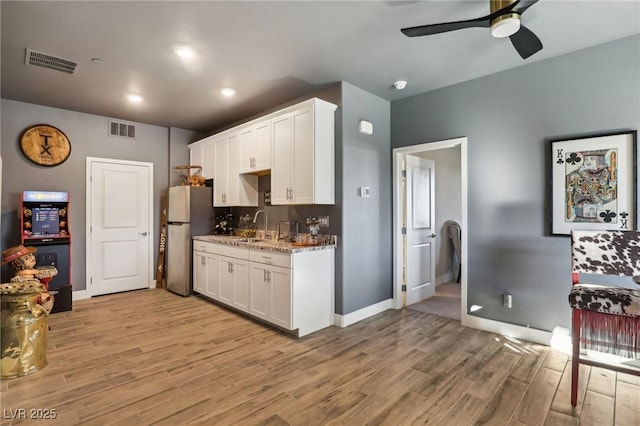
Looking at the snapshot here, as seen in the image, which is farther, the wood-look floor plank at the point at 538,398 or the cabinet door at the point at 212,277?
the cabinet door at the point at 212,277

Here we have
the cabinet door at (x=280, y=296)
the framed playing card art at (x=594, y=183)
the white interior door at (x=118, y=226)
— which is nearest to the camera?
the framed playing card art at (x=594, y=183)

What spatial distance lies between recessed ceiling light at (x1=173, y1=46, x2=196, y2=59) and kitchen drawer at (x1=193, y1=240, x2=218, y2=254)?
2.37m

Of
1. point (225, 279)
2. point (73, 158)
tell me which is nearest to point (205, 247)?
point (225, 279)

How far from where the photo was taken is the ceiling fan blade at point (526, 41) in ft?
6.98

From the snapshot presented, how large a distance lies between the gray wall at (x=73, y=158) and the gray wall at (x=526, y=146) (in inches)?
182

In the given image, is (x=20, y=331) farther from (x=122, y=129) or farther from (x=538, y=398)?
(x=538, y=398)

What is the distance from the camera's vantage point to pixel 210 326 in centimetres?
359

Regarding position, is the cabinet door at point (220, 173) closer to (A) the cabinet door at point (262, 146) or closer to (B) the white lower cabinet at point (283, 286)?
(A) the cabinet door at point (262, 146)

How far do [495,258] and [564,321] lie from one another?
0.80 metres

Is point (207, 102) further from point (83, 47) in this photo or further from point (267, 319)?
point (267, 319)

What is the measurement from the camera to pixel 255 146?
4.24m

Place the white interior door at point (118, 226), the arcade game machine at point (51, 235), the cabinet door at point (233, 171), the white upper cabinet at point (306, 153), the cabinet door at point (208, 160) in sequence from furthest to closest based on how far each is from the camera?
the cabinet door at point (208, 160)
the white interior door at point (118, 226)
the cabinet door at point (233, 171)
the arcade game machine at point (51, 235)
the white upper cabinet at point (306, 153)

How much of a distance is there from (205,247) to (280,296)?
183cm

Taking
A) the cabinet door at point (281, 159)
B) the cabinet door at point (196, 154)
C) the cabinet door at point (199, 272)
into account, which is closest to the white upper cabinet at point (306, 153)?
the cabinet door at point (281, 159)
